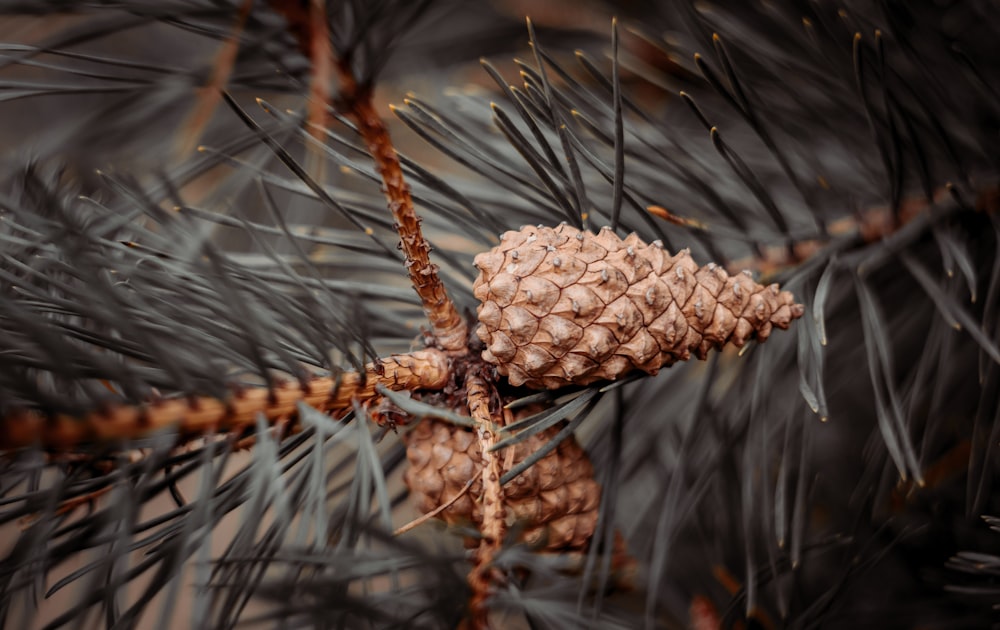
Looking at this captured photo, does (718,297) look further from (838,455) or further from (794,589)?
(838,455)

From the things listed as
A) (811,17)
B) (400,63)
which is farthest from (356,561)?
(400,63)

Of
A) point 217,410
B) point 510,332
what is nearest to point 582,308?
point 510,332

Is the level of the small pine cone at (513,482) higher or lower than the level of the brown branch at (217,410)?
lower

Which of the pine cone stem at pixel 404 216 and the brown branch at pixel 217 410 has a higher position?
the pine cone stem at pixel 404 216

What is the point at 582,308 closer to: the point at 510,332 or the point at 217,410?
the point at 510,332

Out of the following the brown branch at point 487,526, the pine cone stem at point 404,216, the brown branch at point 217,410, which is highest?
the pine cone stem at point 404,216

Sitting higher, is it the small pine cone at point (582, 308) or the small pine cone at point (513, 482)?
the small pine cone at point (582, 308)
